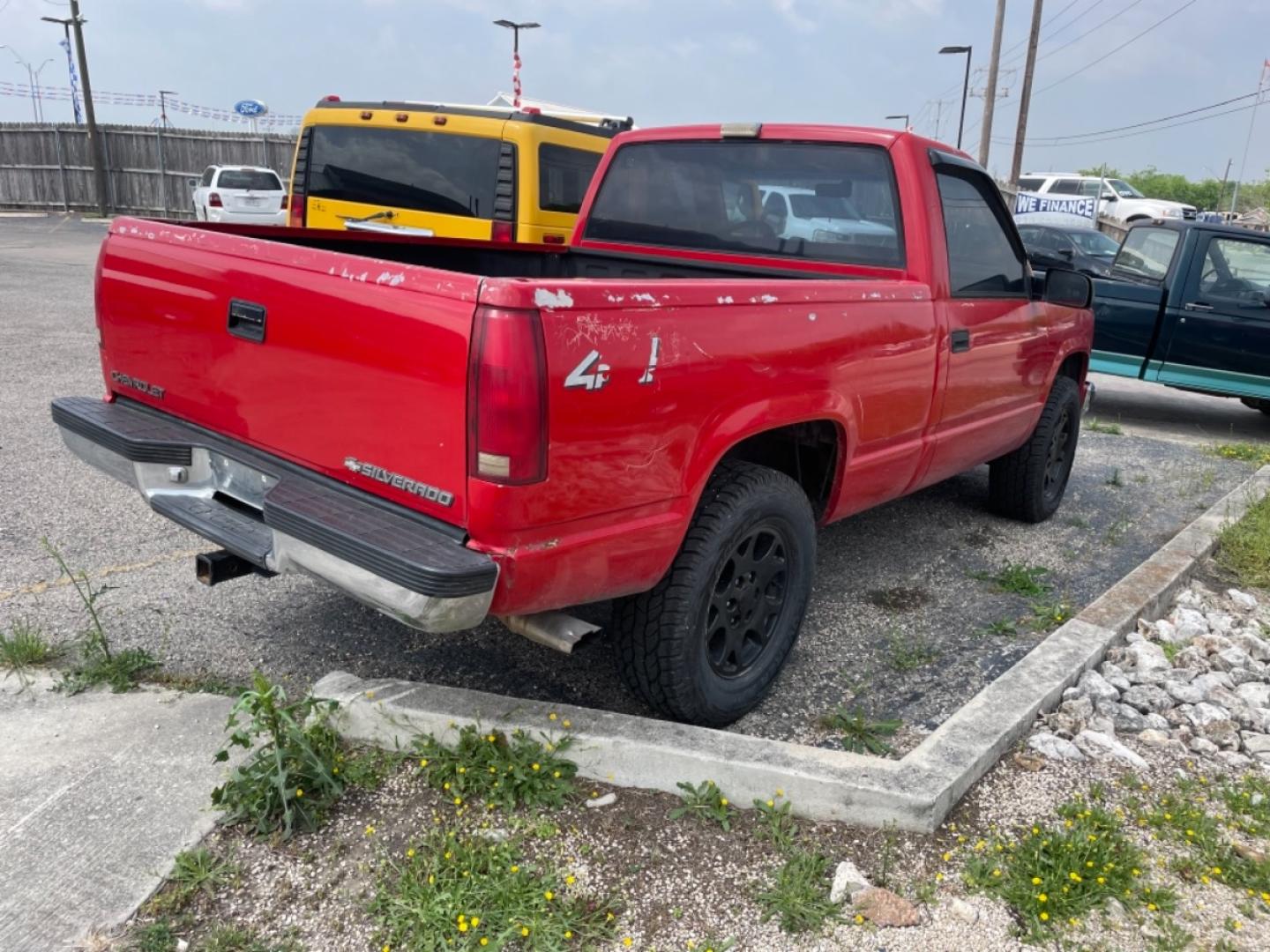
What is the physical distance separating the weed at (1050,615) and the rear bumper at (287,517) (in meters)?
2.80

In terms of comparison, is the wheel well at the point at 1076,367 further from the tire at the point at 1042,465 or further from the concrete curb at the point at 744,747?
the concrete curb at the point at 744,747

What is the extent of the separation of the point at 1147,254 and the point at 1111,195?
26153 millimetres

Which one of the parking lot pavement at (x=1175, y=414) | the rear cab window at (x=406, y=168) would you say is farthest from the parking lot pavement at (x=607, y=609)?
the rear cab window at (x=406, y=168)

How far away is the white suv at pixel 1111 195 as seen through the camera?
30.5m

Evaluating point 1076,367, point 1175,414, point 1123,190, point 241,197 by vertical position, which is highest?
point 1123,190

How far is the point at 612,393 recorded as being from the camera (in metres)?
2.51

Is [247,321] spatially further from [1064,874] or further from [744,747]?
[1064,874]

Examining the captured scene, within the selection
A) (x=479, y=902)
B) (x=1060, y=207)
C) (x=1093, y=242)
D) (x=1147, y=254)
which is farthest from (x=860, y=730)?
(x=1060, y=207)

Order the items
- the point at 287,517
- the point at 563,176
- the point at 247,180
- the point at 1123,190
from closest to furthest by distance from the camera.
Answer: the point at 287,517
the point at 563,176
the point at 247,180
the point at 1123,190

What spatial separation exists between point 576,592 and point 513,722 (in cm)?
51

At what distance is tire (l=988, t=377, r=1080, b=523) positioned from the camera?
5.44m

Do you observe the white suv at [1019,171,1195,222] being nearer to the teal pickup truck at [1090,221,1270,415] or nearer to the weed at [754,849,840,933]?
the teal pickup truck at [1090,221,1270,415]

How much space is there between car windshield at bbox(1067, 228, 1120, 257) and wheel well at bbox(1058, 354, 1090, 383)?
11.8 metres

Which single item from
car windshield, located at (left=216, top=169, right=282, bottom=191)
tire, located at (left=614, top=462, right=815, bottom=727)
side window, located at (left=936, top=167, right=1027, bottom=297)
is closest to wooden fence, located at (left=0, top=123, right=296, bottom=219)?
car windshield, located at (left=216, top=169, right=282, bottom=191)
